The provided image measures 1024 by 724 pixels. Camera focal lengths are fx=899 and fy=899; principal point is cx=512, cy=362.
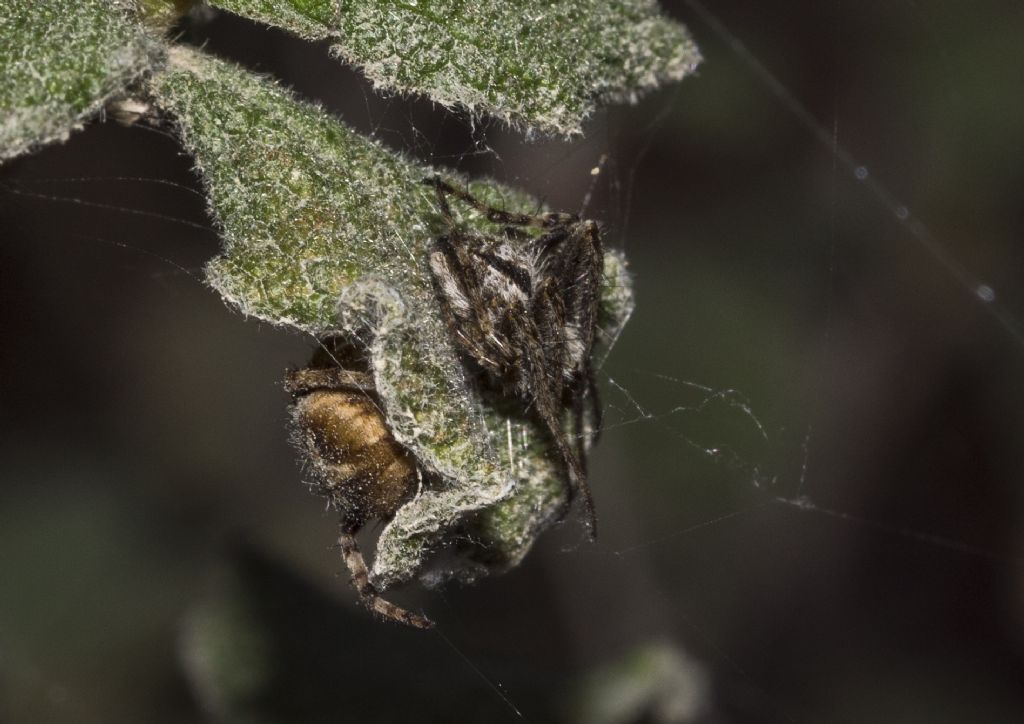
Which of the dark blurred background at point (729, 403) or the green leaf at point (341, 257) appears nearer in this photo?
the green leaf at point (341, 257)

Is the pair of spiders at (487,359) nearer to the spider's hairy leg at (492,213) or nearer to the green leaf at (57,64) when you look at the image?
the spider's hairy leg at (492,213)

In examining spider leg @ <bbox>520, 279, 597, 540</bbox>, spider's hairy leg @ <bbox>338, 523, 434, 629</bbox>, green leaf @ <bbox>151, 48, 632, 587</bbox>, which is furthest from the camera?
spider's hairy leg @ <bbox>338, 523, 434, 629</bbox>

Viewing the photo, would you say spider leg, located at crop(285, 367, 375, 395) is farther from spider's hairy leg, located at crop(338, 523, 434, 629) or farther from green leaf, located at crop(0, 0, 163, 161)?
green leaf, located at crop(0, 0, 163, 161)

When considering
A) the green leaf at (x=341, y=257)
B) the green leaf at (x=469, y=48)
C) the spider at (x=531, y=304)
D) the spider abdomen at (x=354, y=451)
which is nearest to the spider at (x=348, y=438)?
the spider abdomen at (x=354, y=451)

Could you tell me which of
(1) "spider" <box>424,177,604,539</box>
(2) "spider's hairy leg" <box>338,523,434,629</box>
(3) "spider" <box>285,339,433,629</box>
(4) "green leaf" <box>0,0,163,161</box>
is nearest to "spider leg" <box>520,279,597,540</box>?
(1) "spider" <box>424,177,604,539</box>

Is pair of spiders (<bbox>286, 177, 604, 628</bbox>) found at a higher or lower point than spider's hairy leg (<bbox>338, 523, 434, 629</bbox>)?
higher

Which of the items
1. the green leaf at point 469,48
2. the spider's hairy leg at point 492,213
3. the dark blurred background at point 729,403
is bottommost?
the dark blurred background at point 729,403
